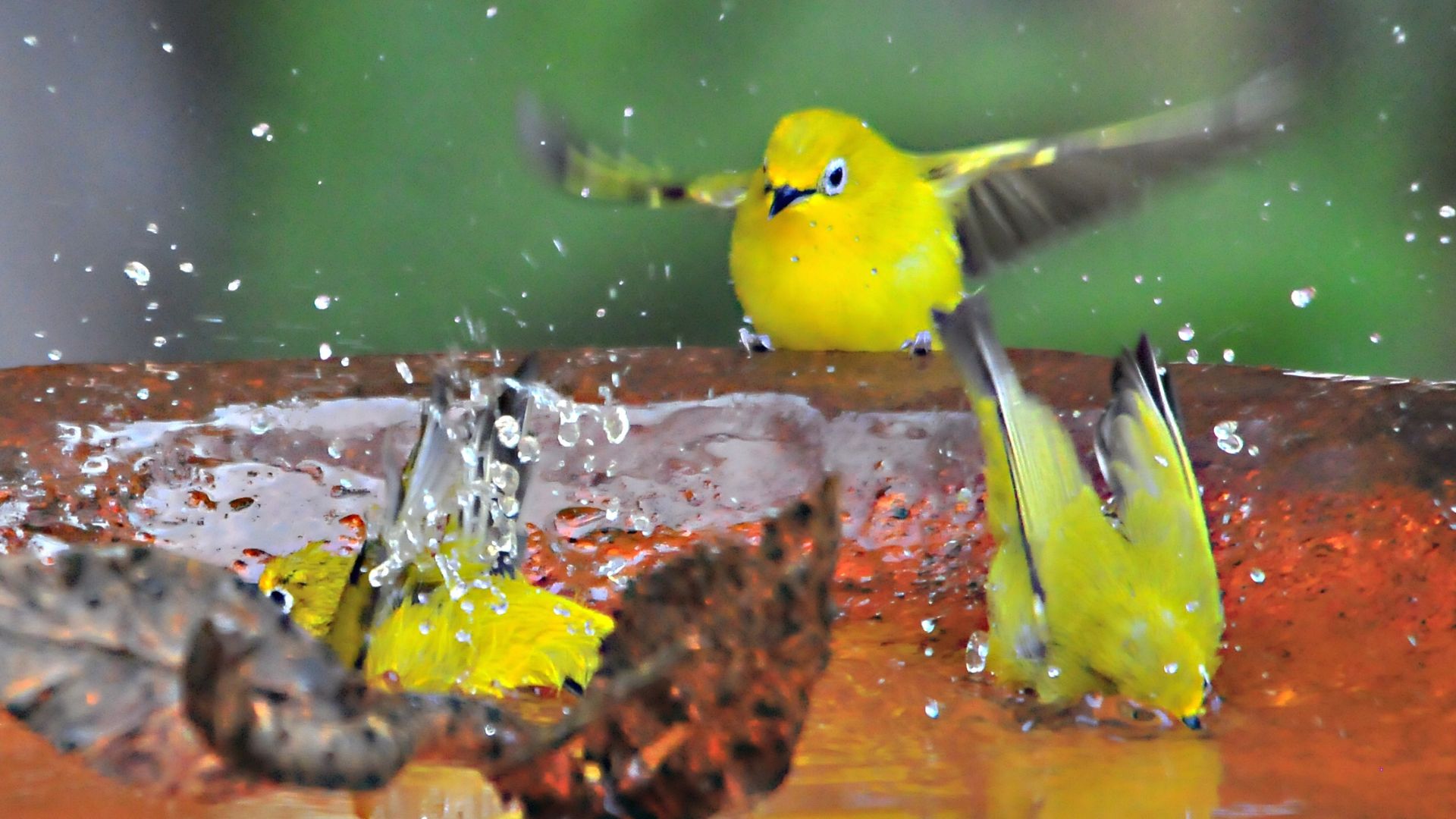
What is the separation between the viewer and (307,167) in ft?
18.0

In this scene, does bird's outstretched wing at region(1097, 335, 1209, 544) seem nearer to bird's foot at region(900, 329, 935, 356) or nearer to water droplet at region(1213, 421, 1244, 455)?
water droplet at region(1213, 421, 1244, 455)

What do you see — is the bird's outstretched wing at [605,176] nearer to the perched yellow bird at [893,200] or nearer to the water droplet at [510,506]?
the perched yellow bird at [893,200]

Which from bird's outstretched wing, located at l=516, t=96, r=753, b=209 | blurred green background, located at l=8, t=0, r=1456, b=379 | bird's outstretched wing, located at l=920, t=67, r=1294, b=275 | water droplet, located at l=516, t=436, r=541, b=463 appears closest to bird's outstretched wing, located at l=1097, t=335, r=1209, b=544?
water droplet, located at l=516, t=436, r=541, b=463

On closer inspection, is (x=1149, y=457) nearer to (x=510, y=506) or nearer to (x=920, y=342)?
(x=510, y=506)

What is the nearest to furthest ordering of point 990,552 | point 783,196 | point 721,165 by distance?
1. point 990,552
2. point 783,196
3. point 721,165

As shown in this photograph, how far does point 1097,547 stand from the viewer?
179 centimetres

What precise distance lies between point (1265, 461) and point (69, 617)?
1563 mm

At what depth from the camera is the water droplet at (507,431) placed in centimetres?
186

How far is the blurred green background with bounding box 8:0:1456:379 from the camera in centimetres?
496

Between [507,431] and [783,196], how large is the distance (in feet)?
4.26

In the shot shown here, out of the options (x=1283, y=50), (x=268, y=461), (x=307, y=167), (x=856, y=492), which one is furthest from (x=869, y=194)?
(x=1283, y=50)

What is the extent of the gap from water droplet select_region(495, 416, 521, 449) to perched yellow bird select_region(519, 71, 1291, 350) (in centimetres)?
125

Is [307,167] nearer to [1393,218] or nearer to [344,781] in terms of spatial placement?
[1393,218]

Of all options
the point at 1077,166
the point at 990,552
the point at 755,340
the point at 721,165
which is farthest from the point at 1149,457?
the point at 721,165
